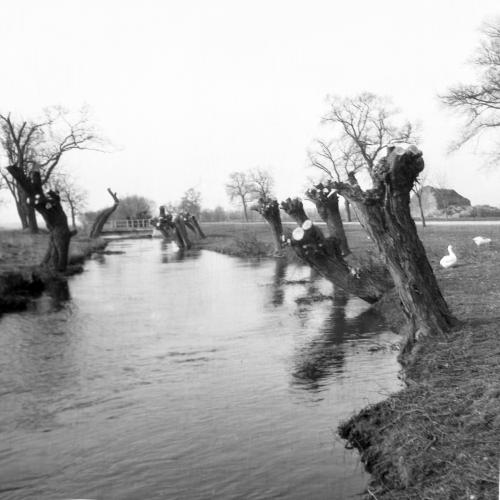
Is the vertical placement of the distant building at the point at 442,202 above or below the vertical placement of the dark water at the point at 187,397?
above

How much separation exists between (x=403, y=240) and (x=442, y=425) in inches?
154

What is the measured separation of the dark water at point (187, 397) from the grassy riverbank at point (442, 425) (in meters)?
0.33

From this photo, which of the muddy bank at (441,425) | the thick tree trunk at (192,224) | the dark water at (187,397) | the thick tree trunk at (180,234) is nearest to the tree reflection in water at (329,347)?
the dark water at (187,397)

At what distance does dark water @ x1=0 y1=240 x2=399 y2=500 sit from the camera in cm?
584

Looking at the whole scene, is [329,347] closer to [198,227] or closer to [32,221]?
[32,221]

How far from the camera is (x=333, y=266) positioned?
14.1m

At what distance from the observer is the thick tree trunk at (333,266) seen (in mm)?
13672

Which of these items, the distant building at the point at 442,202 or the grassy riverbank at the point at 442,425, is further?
the distant building at the point at 442,202

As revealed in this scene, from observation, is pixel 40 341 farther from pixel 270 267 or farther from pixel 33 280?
pixel 270 267

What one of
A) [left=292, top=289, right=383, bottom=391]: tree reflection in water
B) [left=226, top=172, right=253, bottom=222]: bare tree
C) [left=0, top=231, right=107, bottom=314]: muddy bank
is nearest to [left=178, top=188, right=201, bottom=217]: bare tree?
[left=226, top=172, right=253, bottom=222]: bare tree

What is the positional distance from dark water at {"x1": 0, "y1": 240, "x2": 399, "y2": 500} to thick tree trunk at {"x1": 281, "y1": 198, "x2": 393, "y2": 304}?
0.59 meters

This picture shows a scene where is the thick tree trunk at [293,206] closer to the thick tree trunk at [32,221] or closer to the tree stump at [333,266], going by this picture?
the tree stump at [333,266]

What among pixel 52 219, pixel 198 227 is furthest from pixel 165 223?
pixel 52 219

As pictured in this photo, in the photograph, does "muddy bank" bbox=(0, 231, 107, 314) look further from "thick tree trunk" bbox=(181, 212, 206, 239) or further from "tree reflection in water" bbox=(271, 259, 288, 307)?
"thick tree trunk" bbox=(181, 212, 206, 239)
